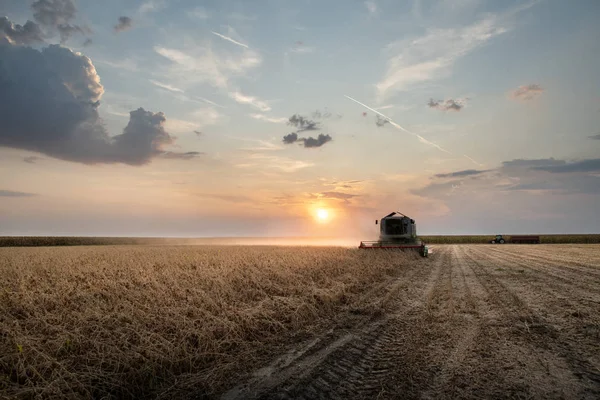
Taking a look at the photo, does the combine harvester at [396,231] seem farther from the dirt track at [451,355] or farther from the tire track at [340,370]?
the tire track at [340,370]

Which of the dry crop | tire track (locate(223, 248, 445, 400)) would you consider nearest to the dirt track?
tire track (locate(223, 248, 445, 400))

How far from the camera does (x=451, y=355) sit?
6066 mm

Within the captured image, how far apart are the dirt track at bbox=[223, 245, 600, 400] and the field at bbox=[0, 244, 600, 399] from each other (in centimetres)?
3

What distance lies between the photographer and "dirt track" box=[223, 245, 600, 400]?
15.6 ft

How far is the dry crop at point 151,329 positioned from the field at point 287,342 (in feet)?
0.10

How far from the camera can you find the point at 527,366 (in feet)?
18.4

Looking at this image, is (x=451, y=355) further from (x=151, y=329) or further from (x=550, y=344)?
(x=151, y=329)

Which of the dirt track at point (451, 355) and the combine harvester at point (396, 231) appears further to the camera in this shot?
the combine harvester at point (396, 231)

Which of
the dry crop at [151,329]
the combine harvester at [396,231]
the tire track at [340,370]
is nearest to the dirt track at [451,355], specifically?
the tire track at [340,370]

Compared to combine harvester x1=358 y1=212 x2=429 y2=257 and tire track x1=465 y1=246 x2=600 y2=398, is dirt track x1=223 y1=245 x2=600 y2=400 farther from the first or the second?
combine harvester x1=358 y1=212 x2=429 y2=257

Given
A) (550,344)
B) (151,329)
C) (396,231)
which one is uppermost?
(396,231)

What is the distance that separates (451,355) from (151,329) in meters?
5.40

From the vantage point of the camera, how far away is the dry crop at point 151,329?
493cm

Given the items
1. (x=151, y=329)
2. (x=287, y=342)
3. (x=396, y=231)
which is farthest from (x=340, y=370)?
(x=396, y=231)
